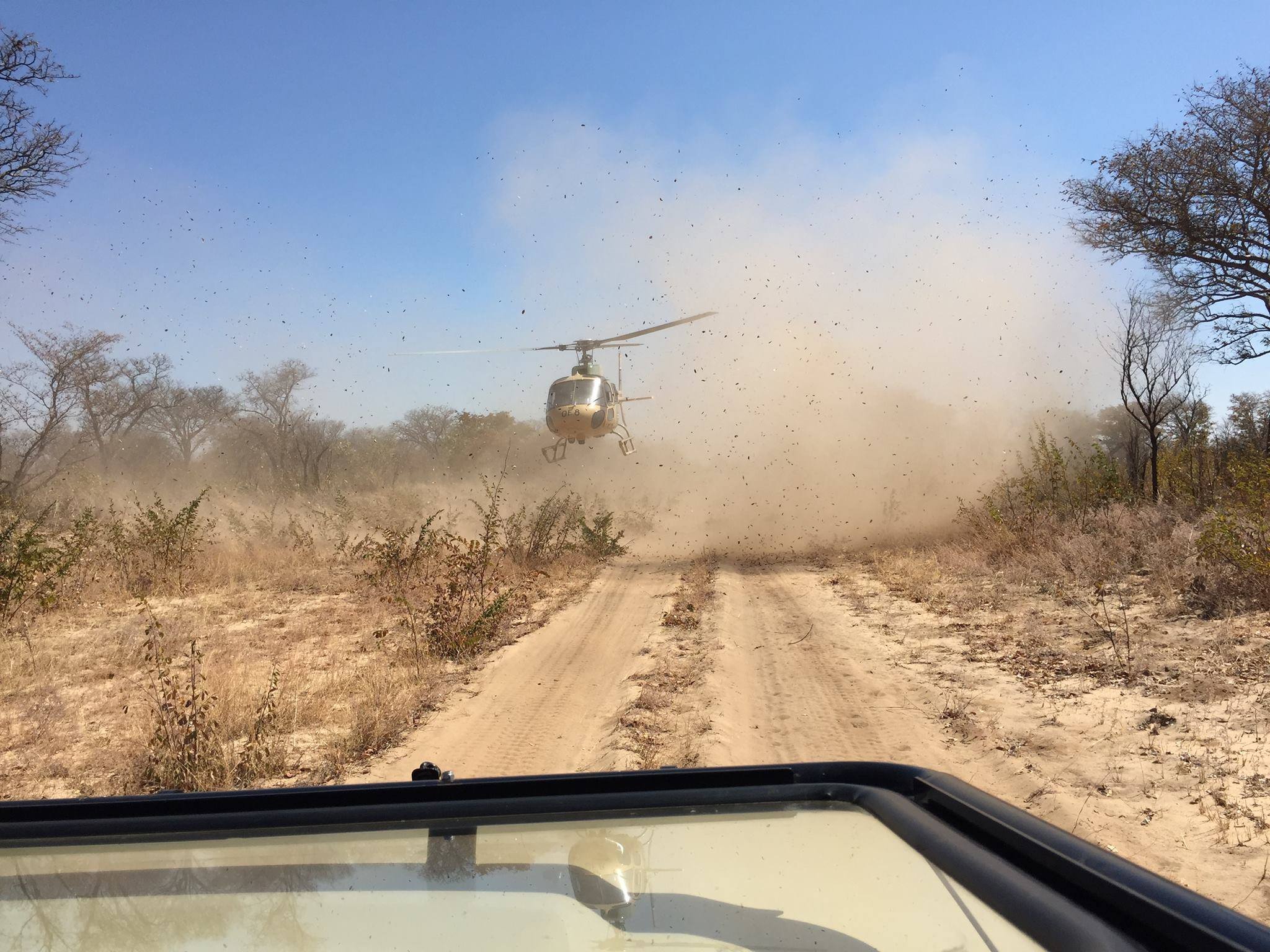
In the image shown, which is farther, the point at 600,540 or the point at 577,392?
the point at 577,392

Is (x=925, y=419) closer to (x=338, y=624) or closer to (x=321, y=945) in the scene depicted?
(x=338, y=624)

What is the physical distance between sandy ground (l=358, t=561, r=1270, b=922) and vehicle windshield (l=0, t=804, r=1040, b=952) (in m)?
3.86

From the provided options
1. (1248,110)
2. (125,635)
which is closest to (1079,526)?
(1248,110)

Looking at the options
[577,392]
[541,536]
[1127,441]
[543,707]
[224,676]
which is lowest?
[543,707]

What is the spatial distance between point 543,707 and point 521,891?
6882mm

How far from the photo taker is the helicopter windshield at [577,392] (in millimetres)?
23625

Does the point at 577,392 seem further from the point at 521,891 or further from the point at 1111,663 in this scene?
the point at 521,891

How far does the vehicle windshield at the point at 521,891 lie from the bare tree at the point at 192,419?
44617 mm

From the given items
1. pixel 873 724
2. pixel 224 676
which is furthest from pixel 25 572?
pixel 873 724

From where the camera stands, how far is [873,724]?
7602 mm

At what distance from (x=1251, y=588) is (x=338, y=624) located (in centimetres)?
1160

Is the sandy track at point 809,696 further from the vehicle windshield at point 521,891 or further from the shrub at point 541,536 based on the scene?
the shrub at point 541,536

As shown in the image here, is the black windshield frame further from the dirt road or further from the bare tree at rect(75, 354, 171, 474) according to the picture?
the bare tree at rect(75, 354, 171, 474)

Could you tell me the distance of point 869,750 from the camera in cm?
688
